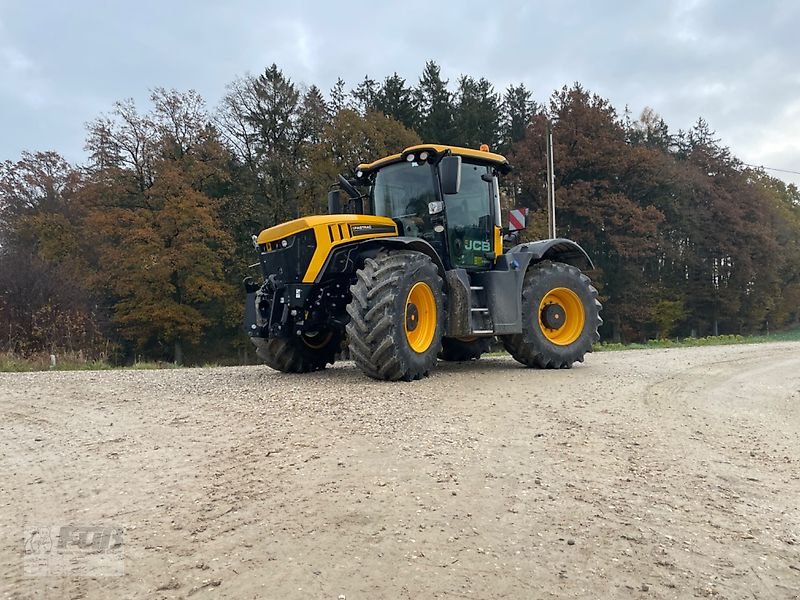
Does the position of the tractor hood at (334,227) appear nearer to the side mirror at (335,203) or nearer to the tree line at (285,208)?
the side mirror at (335,203)

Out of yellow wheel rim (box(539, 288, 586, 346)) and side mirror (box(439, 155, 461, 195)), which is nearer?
side mirror (box(439, 155, 461, 195))

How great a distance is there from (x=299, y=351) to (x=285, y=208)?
2123 centimetres

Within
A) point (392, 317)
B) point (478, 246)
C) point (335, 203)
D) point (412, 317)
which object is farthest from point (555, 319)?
point (335, 203)

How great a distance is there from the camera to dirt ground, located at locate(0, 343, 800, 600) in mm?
2668

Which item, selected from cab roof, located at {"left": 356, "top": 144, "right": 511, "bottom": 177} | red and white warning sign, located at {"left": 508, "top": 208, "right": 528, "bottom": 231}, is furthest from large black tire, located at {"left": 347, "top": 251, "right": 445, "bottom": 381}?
red and white warning sign, located at {"left": 508, "top": 208, "right": 528, "bottom": 231}

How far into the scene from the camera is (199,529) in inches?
122

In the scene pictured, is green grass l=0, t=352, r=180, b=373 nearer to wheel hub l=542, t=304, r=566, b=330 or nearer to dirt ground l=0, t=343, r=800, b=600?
dirt ground l=0, t=343, r=800, b=600

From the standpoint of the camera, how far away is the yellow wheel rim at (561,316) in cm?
959

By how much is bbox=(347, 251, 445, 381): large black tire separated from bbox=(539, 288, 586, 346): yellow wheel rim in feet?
8.13

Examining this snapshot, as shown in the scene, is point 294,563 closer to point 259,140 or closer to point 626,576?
point 626,576

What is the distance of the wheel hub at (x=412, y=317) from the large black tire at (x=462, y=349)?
269 cm

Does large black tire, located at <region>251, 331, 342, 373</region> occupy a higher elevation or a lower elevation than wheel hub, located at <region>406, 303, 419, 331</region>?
lower

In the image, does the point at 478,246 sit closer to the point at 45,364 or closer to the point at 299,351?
the point at 299,351

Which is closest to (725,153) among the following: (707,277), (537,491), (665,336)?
(707,277)
